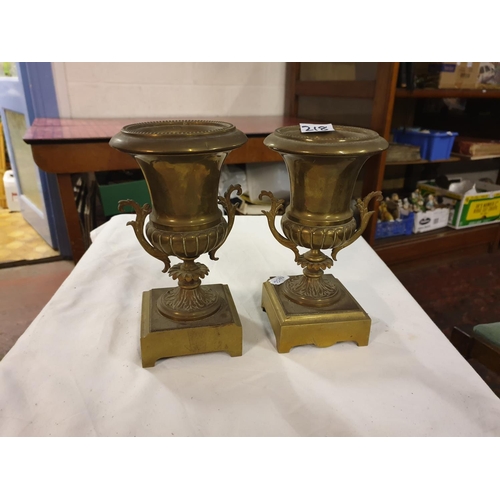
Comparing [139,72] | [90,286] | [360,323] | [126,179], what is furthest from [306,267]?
[139,72]

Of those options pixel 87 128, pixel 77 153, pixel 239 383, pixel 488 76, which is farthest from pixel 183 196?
pixel 488 76

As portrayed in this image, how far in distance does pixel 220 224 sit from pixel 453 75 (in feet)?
5.65

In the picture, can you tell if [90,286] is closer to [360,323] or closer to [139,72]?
[360,323]

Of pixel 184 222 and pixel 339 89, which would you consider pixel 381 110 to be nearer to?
pixel 339 89

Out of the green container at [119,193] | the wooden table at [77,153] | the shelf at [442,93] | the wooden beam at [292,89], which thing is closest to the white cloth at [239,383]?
the wooden table at [77,153]

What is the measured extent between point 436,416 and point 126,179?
186 cm

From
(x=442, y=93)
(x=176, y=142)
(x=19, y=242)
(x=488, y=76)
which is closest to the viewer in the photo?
(x=176, y=142)

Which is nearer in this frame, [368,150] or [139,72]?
[368,150]

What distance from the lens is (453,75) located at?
1.97 metres

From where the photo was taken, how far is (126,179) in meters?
2.16

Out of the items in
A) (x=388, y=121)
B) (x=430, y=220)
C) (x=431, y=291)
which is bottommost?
(x=431, y=291)

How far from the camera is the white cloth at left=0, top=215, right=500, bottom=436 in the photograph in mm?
713
